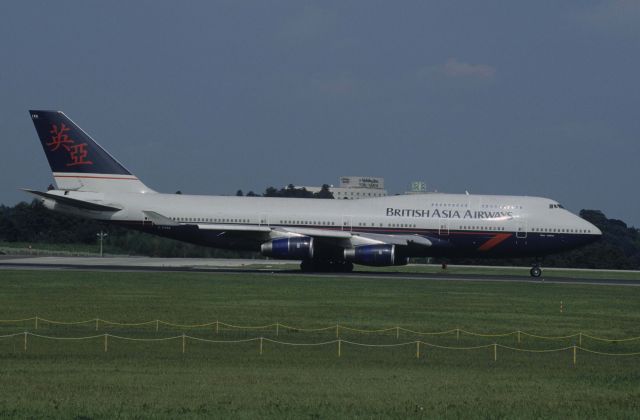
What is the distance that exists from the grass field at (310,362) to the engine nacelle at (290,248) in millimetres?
11565

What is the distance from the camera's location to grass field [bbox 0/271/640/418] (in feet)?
62.2

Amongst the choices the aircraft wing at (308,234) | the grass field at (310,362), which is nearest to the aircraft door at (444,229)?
the aircraft wing at (308,234)

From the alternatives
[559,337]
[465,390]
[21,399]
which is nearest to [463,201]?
[559,337]

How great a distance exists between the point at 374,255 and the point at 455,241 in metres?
5.73

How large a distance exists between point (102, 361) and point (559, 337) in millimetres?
14665

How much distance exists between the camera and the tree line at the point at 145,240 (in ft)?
315

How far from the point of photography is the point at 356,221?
2370 inches

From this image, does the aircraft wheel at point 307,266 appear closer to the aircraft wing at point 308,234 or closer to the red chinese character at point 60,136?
the aircraft wing at point 308,234

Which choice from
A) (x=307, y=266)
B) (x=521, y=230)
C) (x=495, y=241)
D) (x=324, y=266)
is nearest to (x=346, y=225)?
(x=324, y=266)

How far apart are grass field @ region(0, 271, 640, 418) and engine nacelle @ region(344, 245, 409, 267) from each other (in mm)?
11160

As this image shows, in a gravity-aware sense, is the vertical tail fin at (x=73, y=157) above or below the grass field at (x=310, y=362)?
above

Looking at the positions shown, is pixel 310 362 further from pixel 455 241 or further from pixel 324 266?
pixel 324 266

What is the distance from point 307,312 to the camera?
120ft

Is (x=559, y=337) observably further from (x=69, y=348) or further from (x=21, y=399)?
(x=21, y=399)
